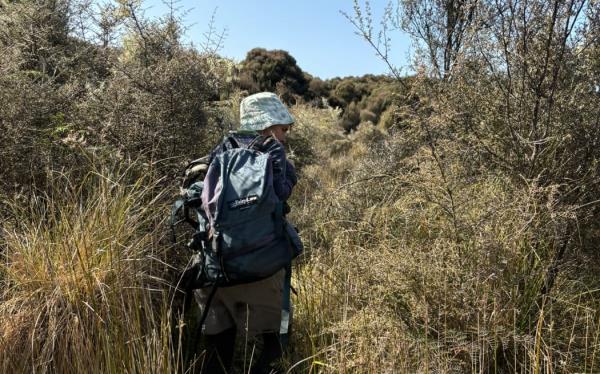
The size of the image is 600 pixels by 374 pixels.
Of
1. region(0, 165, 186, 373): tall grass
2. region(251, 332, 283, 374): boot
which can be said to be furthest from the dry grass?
region(251, 332, 283, 374): boot

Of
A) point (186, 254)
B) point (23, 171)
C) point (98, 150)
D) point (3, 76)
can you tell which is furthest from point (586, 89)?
point (3, 76)

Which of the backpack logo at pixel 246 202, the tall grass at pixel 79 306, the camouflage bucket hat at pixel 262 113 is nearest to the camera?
the tall grass at pixel 79 306

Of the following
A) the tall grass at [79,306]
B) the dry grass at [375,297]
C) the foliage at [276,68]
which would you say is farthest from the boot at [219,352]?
the foliage at [276,68]

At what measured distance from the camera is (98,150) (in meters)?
3.32

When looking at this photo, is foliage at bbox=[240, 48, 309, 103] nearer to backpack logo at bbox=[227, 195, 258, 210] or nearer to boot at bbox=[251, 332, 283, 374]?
boot at bbox=[251, 332, 283, 374]

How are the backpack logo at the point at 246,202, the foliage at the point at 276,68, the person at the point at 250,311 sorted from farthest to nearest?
the foliage at the point at 276,68 < the person at the point at 250,311 < the backpack logo at the point at 246,202

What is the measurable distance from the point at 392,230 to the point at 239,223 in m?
1.59

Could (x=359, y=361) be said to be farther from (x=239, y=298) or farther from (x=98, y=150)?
(x=98, y=150)

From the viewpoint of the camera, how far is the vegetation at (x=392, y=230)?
221 cm

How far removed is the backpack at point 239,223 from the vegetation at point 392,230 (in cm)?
26

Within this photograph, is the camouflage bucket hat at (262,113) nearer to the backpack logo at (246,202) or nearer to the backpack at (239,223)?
the backpack at (239,223)

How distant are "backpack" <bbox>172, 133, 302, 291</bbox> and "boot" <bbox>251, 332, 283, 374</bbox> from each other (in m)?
0.47

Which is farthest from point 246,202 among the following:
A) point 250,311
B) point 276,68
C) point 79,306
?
point 276,68

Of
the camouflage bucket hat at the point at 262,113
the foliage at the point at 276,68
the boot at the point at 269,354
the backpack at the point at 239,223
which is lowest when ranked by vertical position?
the boot at the point at 269,354
